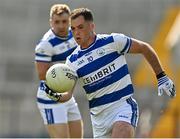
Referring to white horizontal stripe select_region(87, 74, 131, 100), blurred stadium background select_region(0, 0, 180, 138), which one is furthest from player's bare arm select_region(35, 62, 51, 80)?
blurred stadium background select_region(0, 0, 180, 138)

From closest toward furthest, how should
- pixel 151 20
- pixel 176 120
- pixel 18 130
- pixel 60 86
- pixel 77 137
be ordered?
pixel 60 86, pixel 77 137, pixel 176 120, pixel 18 130, pixel 151 20

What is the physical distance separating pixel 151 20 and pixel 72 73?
17176mm

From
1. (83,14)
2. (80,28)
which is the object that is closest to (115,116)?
(80,28)

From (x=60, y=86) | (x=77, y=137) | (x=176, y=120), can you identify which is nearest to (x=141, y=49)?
→ (x=60, y=86)

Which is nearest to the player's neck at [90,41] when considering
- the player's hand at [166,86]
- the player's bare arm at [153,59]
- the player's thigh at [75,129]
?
the player's bare arm at [153,59]

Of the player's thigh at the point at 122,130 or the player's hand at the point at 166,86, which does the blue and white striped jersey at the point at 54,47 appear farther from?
the player's thigh at the point at 122,130

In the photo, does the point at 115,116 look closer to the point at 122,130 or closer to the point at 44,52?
the point at 122,130

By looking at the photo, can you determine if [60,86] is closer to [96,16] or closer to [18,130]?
[18,130]

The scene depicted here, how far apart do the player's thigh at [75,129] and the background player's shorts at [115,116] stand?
2.00 meters

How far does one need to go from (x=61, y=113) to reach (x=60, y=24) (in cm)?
125

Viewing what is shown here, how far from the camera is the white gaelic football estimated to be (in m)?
8.86

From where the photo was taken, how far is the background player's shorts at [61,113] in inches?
437

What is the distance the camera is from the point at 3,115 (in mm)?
23953

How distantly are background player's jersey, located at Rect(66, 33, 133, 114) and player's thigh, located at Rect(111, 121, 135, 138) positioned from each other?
31 centimetres
